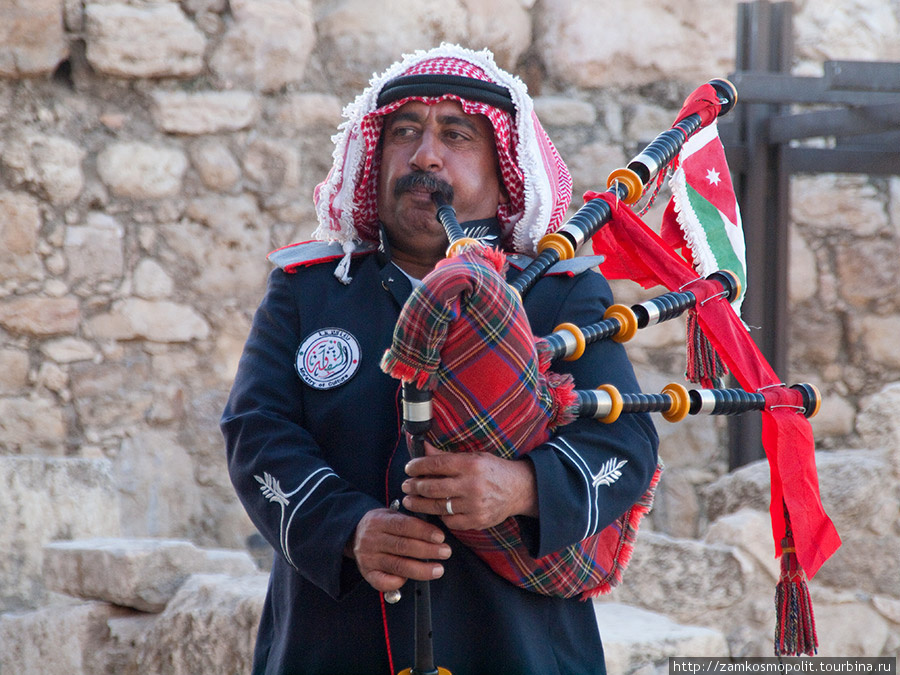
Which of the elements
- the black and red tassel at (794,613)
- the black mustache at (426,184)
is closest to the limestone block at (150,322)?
the black mustache at (426,184)

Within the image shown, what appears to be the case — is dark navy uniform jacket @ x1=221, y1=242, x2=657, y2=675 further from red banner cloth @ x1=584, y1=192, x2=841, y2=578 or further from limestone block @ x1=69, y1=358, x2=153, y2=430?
limestone block @ x1=69, y1=358, x2=153, y2=430

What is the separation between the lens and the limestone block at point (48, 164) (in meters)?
3.30

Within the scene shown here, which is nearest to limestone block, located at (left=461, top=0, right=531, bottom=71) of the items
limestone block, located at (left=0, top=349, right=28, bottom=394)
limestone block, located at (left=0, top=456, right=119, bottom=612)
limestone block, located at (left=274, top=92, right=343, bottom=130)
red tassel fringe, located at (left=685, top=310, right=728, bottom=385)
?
limestone block, located at (left=274, top=92, right=343, bottom=130)

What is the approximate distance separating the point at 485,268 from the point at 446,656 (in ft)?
1.92

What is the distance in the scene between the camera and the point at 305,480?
1.46 metres

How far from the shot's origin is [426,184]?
1634 mm

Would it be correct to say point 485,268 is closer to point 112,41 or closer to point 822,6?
point 112,41

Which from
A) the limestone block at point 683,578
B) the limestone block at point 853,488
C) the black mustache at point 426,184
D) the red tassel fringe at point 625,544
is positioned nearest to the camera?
the red tassel fringe at point 625,544

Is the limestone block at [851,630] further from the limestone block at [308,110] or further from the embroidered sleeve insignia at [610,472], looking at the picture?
the limestone block at [308,110]

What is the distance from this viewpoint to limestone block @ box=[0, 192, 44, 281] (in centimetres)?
329

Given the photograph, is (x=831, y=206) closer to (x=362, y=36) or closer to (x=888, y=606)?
(x=888, y=606)

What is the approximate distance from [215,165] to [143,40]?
48cm

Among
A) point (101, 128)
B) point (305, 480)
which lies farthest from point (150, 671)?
point (101, 128)

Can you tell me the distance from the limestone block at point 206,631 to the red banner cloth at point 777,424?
1.24 m
